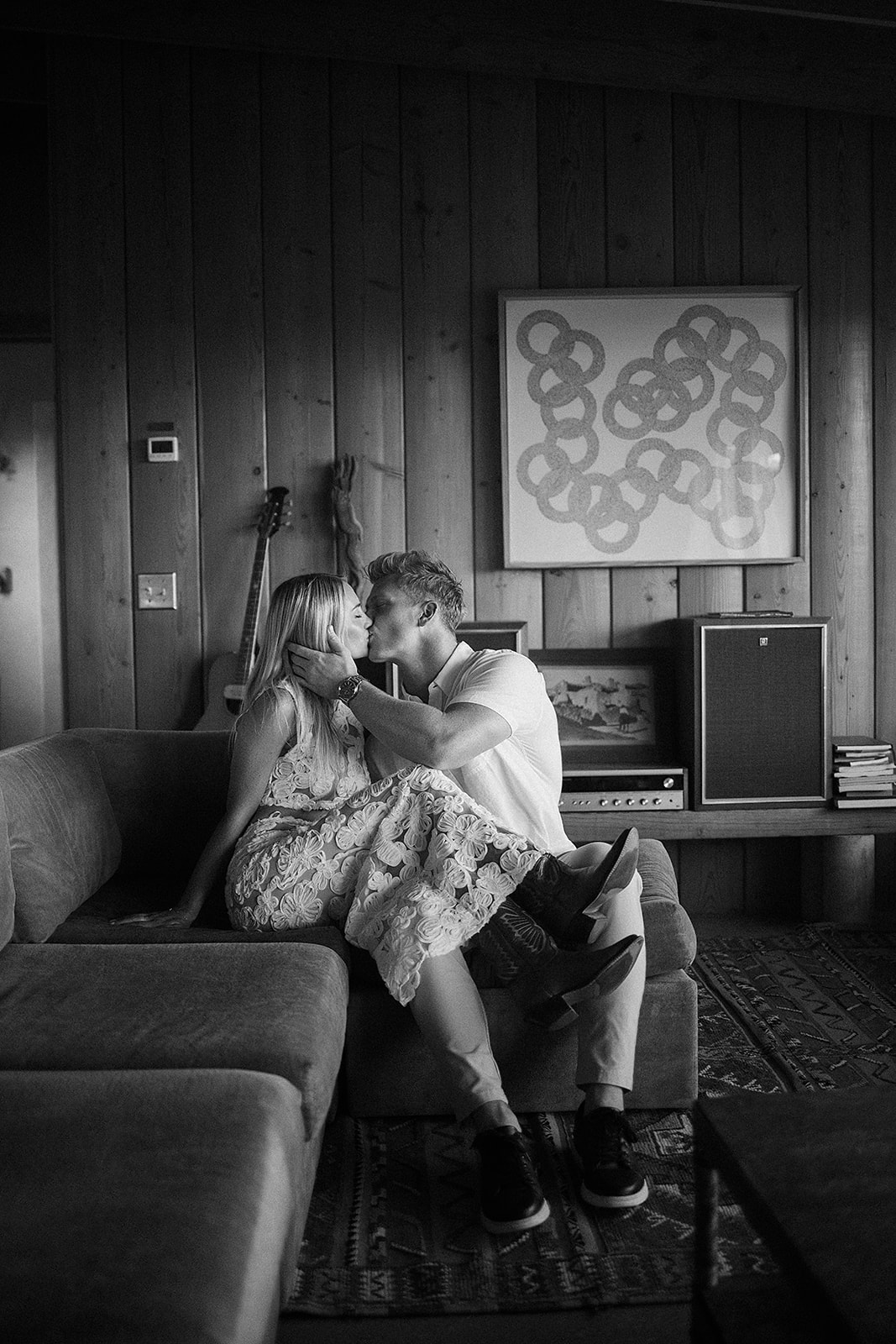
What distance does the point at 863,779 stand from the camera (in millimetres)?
3453

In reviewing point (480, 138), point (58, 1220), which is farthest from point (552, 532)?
point (58, 1220)

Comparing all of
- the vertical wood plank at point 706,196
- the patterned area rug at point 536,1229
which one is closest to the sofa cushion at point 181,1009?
the patterned area rug at point 536,1229

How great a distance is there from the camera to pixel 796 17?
334 cm

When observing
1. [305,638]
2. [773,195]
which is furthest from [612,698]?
[773,195]

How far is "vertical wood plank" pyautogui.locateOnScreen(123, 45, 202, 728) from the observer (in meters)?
3.66

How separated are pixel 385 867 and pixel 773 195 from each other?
2.80 m

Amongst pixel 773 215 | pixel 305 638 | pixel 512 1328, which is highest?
pixel 773 215

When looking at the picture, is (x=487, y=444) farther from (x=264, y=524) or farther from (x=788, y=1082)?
(x=788, y=1082)

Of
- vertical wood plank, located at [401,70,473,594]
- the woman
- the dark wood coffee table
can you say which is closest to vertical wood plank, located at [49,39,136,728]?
vertical wood plank, located at [401,70,473,594]

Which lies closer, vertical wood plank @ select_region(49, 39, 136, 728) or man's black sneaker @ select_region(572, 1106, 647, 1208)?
man's black sneaker @ select_region(572, 1106, 647, 1208)

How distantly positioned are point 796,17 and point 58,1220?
3585 mm

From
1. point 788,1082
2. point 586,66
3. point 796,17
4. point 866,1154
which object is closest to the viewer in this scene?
point 866,1154

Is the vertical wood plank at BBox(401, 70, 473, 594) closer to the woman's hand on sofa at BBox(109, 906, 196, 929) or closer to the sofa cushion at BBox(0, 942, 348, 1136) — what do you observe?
the woman's hand on sofa at BBox(109, 906, 196, 929)

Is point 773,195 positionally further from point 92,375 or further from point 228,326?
point 92,375
